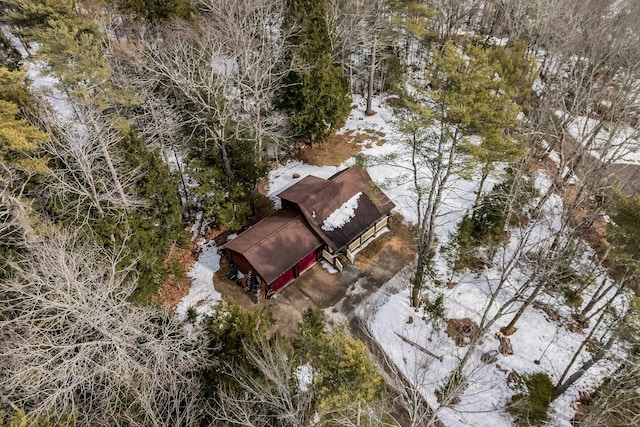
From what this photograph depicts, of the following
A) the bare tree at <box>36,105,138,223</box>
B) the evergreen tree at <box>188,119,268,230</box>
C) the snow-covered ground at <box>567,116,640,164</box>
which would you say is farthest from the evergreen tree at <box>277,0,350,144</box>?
the snow-covered ground at <box>567,116,640,164</box>

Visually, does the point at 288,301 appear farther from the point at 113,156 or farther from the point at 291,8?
the point at 291,8

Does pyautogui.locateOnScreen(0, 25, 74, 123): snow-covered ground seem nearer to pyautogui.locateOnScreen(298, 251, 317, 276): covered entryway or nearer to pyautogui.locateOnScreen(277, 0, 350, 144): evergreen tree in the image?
pyautogui.locateOnScreen(277, 0, 350, 144): evergreen tree

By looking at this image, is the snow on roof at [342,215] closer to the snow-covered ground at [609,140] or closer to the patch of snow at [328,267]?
the patch of snow at [328,267]

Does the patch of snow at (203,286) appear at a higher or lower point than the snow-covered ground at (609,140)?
lower

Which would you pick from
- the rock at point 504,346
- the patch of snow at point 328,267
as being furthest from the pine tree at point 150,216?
the rock at point 504,346

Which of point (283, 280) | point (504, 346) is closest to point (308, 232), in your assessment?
point (283, 280)

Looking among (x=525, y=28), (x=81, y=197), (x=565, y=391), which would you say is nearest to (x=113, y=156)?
(x=81, y=197)

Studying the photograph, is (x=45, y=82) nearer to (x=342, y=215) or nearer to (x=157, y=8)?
(x=157, y=8)
